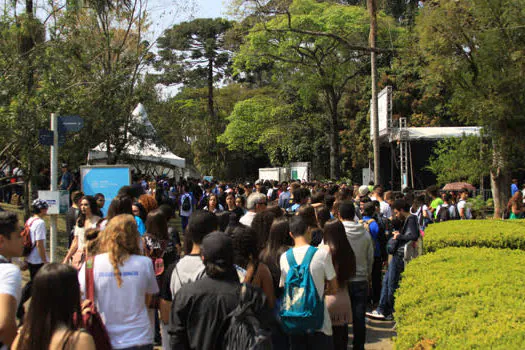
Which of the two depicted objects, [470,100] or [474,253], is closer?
[474,253]

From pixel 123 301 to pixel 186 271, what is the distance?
47 cm

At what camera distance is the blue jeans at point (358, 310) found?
5238 mm

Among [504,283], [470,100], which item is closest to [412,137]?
[470,100]

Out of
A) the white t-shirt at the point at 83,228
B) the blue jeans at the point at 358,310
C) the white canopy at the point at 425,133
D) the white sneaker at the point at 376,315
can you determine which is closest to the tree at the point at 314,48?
the white canopy at the point at 425,133

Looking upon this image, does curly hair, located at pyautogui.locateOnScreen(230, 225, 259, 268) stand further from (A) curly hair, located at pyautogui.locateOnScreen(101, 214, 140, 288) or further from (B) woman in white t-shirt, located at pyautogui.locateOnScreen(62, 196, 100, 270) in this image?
(B) woman in white t-shirt, located at pyautogui.locateOnScreen(62, 196, 100, 270)

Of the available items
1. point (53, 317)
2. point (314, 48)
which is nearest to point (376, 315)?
point (53, 317)

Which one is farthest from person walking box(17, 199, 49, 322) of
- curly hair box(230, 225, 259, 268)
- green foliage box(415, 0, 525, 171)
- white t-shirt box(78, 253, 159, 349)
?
green foliage box(415, 0, 525, 171)

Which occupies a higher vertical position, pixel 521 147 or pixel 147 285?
pixel 521 147

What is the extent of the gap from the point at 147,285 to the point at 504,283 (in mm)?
3132

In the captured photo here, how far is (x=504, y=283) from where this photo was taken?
4418 millimetres

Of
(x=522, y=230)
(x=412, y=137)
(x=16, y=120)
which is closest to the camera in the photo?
(x=522, y=230)

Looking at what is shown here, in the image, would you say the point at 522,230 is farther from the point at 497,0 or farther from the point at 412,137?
the point at 412,137

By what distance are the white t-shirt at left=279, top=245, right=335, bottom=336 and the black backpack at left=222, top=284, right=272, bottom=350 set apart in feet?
3.44

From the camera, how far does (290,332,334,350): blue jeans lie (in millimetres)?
4004
